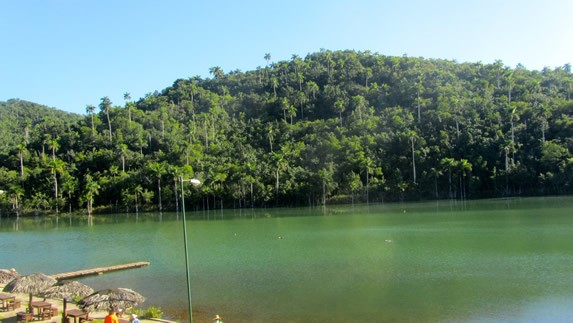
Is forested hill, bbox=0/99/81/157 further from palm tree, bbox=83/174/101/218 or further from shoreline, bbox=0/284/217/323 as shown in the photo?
shoreline, bbox=0/284/217/323

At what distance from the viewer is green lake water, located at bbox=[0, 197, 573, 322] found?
2364 centimetres

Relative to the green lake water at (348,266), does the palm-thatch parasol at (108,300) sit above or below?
above

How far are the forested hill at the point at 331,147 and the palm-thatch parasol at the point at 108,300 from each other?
77251mm

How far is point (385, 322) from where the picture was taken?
2144 centimetres

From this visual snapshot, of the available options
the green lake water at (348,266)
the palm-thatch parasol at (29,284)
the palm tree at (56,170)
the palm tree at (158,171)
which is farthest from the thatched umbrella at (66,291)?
the palm tree at (56,170)

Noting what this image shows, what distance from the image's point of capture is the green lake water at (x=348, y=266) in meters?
23.6

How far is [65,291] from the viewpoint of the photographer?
26.4 metres

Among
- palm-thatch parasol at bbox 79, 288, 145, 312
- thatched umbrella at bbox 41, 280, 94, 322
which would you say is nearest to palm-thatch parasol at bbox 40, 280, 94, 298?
thatched umbrella at bbox 41, 280, 94, 322

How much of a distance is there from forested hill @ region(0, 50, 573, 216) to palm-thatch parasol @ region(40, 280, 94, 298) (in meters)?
74.3

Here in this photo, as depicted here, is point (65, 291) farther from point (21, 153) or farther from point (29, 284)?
point (21, 153)

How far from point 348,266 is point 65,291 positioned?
714 inches

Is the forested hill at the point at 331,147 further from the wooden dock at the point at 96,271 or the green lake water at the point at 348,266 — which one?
the wooden dock at the point at 96,271

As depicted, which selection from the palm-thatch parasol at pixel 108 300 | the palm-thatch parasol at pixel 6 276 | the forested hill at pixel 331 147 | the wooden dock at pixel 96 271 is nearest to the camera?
the palm-thatch parasol at pixel 108 300

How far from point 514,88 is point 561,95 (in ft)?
36.4
